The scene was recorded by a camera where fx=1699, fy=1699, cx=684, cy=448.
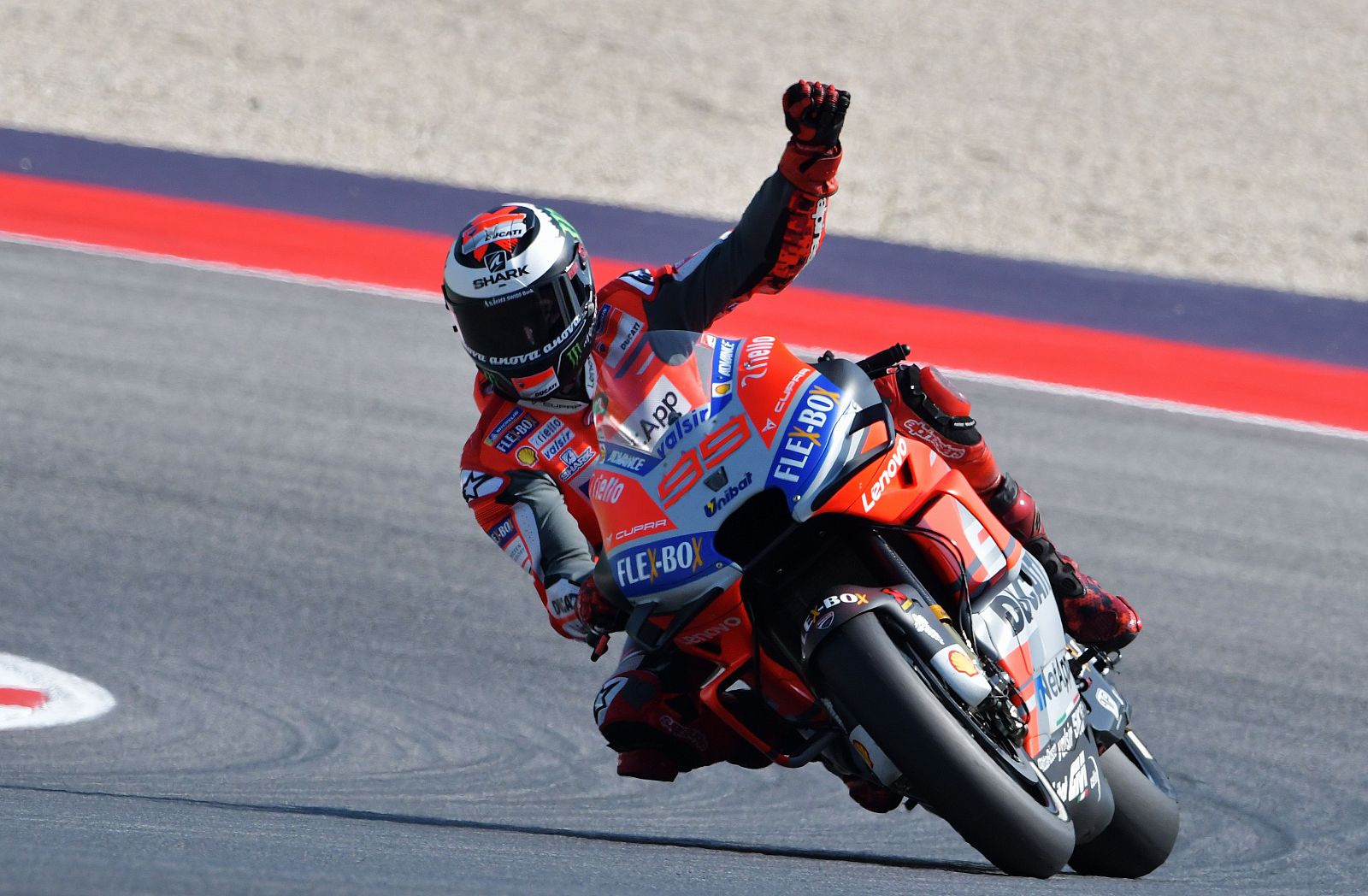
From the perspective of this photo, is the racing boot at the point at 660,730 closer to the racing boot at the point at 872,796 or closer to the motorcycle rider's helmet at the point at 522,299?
the racing boot at the point at 872,796

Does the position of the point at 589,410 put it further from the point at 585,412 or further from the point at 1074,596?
the point at 1074,596

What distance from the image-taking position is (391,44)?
14.6 meters

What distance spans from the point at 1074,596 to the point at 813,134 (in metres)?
1.35

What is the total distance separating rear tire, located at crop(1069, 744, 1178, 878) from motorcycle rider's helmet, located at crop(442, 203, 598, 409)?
5.66ft

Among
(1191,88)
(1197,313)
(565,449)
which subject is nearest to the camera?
(565,449)

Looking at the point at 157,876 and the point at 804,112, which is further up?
the point at 804,112

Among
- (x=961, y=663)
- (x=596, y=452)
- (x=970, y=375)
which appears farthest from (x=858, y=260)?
(x=961, y=663)

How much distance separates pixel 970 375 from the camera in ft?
28.7

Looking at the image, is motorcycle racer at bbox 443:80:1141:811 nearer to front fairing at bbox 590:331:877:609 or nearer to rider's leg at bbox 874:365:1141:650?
rider's leg at bbox 874:365:1141:650

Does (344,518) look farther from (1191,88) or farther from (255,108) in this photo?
(1191,88)

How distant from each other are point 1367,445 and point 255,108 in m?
8.58

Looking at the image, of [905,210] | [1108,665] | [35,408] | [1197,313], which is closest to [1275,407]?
[1197,313]

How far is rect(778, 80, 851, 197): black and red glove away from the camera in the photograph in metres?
4.06

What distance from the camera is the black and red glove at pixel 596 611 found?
12.3ft
